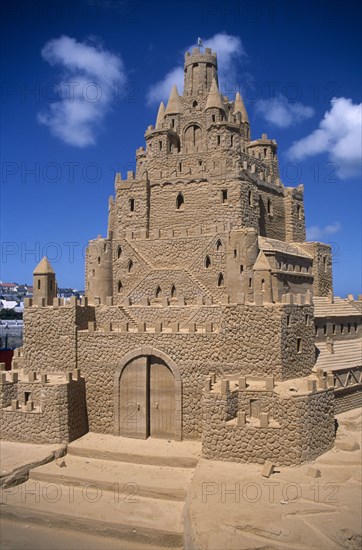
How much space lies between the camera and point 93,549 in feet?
45.8

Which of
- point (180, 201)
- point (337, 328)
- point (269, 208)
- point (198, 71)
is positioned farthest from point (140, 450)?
point (198, 71)

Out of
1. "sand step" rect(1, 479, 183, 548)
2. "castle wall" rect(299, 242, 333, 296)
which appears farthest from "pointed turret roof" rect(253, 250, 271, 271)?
"castle wall" rect(299, 242, 333, 296)

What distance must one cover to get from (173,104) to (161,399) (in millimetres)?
21401

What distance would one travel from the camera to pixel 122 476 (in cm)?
1698

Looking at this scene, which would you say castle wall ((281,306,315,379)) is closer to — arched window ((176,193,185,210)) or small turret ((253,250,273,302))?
small turret ((253,250,273,302))

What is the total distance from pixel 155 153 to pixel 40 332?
47.8 feet

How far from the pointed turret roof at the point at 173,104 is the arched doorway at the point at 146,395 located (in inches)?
747

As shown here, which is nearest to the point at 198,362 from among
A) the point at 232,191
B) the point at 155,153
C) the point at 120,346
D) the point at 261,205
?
the point at 120,346

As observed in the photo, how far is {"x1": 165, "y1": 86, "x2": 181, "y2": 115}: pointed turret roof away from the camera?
104ft

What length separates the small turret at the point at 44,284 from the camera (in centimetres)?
2206

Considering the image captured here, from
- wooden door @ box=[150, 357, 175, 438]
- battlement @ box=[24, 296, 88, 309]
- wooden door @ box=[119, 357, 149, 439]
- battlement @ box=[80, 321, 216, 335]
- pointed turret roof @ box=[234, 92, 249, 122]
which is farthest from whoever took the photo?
pointed turret roof @ box=[234, 92, 249, 122]

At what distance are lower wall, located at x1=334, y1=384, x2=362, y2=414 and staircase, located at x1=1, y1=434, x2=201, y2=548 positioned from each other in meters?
7.72

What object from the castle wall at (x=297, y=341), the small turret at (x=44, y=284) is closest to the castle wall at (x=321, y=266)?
the castle wall at (x=297, y=341)

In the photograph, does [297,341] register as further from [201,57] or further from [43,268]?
[201,57]
